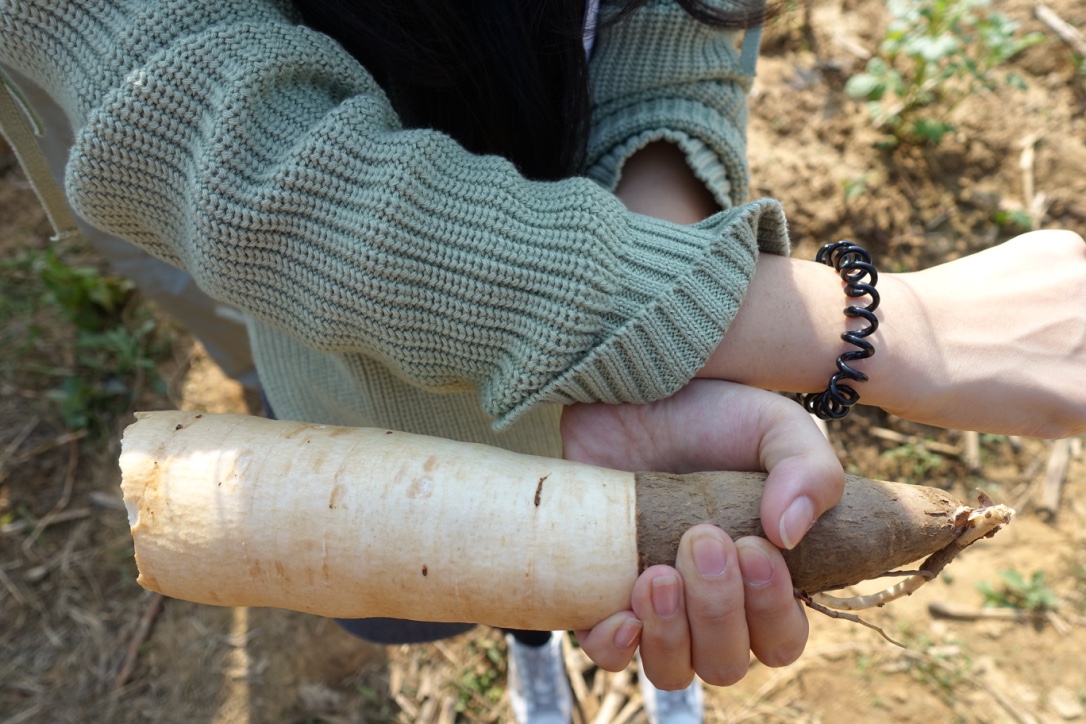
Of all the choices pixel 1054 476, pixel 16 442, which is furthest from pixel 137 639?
pixel 1054 476

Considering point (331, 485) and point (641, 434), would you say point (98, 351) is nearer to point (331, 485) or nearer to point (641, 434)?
point (331, 485)

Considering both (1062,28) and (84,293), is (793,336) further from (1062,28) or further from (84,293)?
(84,293)

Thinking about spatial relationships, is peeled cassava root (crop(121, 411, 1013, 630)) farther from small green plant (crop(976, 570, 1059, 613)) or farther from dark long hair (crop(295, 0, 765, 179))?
small green plant (crop(976, 570, 1059, 613))

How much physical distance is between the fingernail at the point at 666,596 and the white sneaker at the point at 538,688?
1.22 metres

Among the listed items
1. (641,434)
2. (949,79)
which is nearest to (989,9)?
(949,79)

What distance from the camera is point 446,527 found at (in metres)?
1.02

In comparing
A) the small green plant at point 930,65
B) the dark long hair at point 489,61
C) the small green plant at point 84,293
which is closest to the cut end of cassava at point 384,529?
the dark long hair at point 489,61

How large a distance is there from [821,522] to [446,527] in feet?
1.79

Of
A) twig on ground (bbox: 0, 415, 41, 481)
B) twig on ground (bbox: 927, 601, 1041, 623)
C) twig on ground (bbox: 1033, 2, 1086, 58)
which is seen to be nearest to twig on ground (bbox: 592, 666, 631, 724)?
twig on ground (bbox: 927, 601, 1041, 623)

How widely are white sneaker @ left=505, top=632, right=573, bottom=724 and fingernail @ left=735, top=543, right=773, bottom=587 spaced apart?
4.21ft

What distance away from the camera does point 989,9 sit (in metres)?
2.62

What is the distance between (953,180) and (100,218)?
269cm

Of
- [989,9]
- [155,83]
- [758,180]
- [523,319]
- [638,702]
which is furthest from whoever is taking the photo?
[989,9]

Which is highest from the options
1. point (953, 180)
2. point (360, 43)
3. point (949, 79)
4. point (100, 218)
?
point (360, 43)
